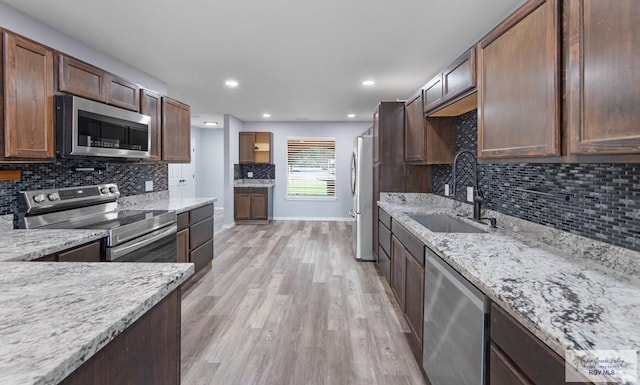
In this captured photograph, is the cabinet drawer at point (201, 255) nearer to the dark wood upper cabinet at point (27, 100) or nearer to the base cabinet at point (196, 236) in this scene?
the base cabinet at point (196, 236)

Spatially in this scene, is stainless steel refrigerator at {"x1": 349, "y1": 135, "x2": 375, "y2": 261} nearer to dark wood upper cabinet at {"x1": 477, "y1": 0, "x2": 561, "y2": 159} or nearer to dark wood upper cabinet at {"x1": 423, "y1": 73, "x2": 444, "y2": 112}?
dark wood upper cabinet at {"x1": 423, "y1": 73, "x2": 444, "y2": 112}

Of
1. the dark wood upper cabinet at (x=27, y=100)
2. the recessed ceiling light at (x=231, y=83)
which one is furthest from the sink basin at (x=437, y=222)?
the recessed ceiling light at (x=231, y=83)

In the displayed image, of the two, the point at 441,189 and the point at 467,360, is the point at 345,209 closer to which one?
the point at 441,189

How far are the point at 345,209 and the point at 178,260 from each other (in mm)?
5004

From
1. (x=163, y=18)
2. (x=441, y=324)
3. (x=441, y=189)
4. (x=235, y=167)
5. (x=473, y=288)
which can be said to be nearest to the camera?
(x=473, y=288)

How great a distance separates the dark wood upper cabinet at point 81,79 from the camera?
85.2 inches

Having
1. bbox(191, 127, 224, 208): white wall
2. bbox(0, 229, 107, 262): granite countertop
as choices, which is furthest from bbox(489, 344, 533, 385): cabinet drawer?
bbox(191, 127, 224, 208): white wall

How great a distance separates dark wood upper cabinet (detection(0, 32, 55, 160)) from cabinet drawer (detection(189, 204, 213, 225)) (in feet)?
4.71

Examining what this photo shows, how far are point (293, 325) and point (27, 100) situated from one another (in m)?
2.39

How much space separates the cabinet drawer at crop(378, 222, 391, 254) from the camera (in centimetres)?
319

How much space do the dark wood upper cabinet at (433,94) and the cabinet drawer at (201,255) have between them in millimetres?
2831

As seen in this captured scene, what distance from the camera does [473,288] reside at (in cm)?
123

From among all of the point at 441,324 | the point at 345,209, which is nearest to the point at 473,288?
the point at 441,324

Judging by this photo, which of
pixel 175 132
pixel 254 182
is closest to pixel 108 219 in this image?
pixel 175 132
